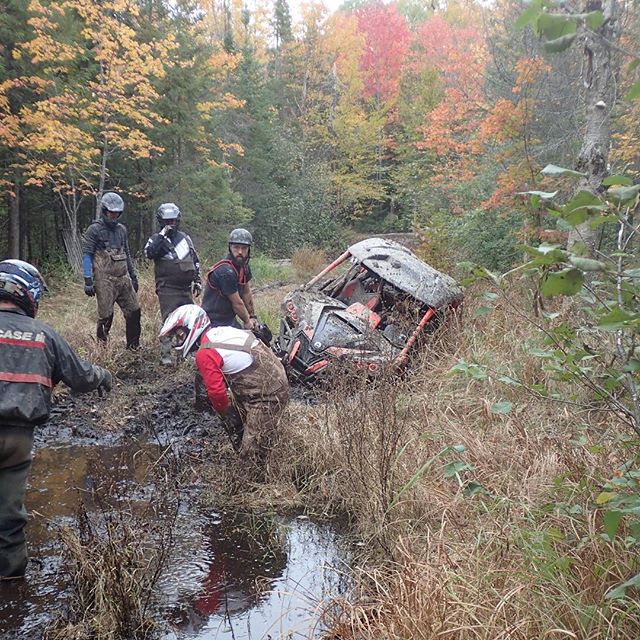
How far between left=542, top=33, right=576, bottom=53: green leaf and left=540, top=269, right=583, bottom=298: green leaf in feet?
1.51

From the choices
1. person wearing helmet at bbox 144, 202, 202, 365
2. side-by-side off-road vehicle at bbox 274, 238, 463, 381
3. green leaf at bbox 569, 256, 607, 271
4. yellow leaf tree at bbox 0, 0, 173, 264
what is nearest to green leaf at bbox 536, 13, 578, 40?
green leaf at bbox 569, 256, 607, 271

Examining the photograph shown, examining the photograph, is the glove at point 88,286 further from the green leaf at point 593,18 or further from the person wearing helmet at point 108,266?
the green leaf at point 593,18

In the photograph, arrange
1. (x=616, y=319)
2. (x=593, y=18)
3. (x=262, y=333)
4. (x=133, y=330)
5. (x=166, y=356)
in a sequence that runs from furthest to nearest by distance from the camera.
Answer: (x=133, y=330) → (x=166, y=356) → (x=262, y=333) → (x=616, y=319) → (x=593, y=18)

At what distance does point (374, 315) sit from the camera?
24.2 ft

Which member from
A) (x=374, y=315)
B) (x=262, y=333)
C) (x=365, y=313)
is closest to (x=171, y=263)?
(x=262, y=333)

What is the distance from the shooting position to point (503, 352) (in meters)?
6.42

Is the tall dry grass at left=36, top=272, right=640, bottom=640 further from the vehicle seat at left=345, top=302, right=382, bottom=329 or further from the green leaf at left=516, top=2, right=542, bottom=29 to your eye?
the green leaf at left=516, top=2, right=542, bottom=29

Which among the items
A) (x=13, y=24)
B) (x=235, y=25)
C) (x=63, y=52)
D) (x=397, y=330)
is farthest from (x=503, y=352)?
(x=235, y=25)

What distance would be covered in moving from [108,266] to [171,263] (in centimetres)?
80

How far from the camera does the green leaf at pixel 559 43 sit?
1.20 m

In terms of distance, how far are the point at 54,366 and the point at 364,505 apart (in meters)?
2.11

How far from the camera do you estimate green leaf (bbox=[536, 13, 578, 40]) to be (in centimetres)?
118

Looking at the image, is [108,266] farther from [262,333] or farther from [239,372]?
[239,372]

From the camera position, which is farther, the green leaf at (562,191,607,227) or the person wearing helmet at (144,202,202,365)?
the person wearing helmet at (144,202,202,365)
